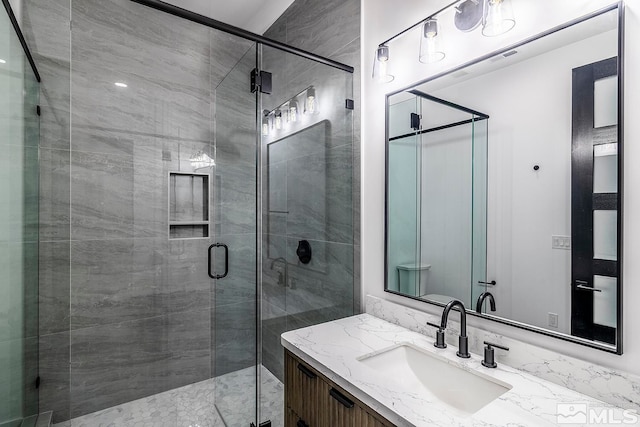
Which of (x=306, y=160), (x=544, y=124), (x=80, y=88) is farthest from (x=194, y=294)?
(x=544, y=124)

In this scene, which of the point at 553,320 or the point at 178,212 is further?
the point at 178,212

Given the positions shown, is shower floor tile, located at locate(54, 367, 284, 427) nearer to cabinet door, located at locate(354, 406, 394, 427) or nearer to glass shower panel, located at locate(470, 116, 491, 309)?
cabinet door, located at locate(354, 406, 394, 427)

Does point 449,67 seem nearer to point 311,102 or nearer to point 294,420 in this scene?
point 311,102

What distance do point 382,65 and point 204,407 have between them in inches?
91.7

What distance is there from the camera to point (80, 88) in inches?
75.9

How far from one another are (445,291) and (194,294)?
68.5 inches

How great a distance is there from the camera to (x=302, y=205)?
5.76 ft

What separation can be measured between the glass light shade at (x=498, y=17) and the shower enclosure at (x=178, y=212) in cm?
80

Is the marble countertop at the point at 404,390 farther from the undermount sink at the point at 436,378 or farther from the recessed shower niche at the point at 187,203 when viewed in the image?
the recessed shower niche at the point at 187,203

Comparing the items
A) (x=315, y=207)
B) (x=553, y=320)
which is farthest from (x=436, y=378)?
(x=315, y=207)

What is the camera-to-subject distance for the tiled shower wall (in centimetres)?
189

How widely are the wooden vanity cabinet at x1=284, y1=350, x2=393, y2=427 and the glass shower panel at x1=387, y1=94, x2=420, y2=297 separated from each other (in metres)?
0.61

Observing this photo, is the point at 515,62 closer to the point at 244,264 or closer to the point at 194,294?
the point at 244,264

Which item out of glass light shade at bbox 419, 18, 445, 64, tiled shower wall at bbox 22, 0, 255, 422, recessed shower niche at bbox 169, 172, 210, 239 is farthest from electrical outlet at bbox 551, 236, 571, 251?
recessed shower niche at bbox 169, 172, 210, 239
